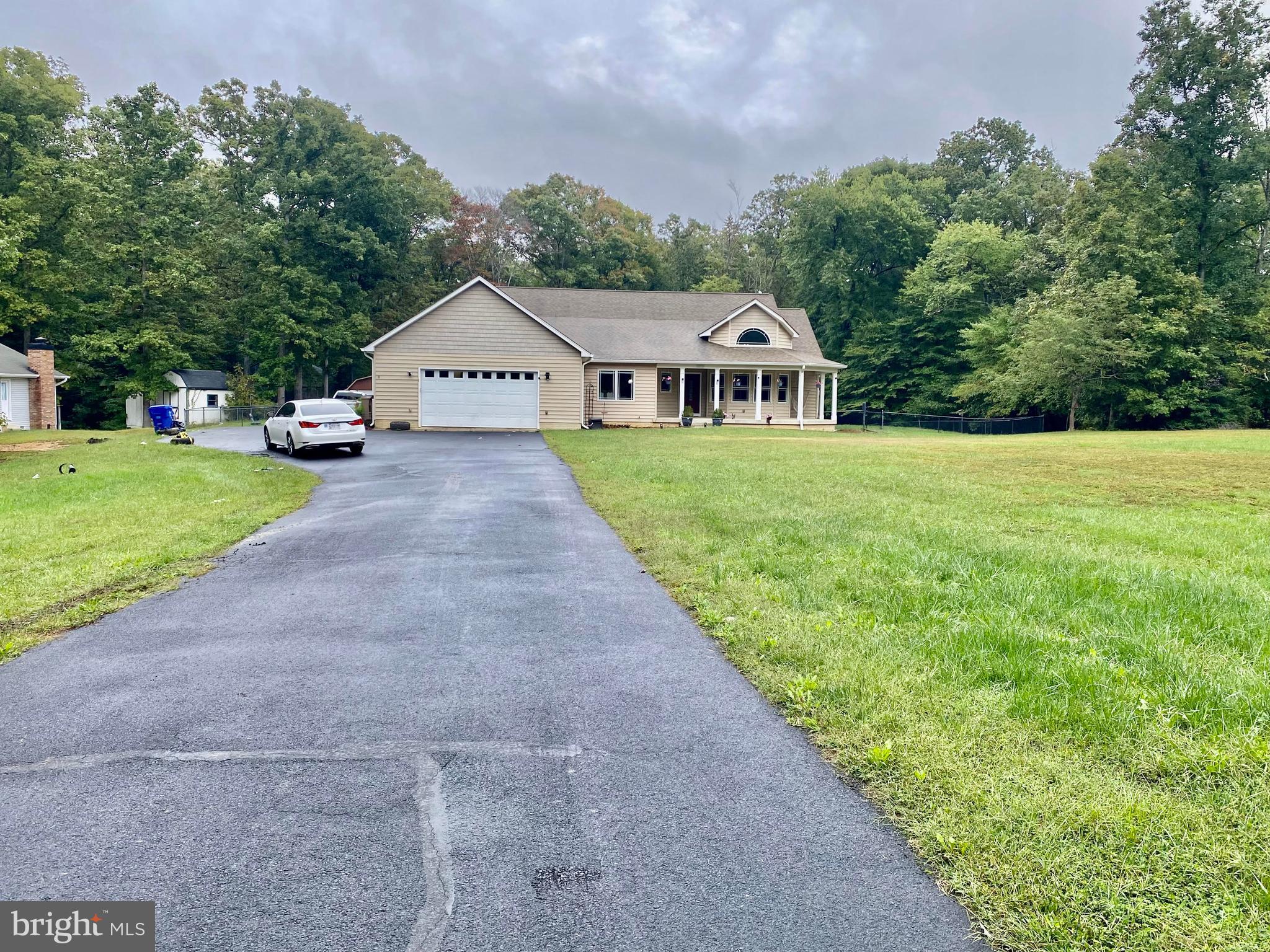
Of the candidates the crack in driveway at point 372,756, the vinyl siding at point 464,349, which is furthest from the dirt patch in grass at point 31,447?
the crack in driveway at point 372,756

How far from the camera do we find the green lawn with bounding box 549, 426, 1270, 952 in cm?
247

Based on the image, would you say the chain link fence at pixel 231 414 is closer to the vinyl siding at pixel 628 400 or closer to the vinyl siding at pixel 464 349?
the vinyl siding at pixel 464 349

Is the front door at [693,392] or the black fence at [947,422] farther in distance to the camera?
the front door at [693,392]

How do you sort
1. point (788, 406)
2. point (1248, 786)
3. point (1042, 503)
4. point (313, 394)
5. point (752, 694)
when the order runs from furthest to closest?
point (313, 394) → point (788, 406) → point (1042, 503) → point (752, 694) → point (1248, 786)

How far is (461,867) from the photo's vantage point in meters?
2.59

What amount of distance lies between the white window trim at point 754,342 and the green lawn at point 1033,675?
2531 centimetres

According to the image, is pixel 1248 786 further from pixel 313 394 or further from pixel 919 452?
pixel 313 394

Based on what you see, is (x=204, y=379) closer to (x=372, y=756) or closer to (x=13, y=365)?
(x=13, y=365)

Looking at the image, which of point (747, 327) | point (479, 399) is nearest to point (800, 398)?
point (747, 327)

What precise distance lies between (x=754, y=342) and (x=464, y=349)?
44.5 ft

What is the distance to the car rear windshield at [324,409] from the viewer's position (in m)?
19.3

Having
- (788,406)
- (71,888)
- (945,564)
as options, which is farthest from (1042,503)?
(788,406)

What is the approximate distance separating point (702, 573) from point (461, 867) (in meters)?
4.51

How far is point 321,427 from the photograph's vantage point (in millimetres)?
19156
